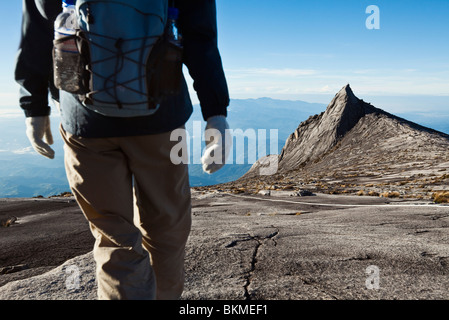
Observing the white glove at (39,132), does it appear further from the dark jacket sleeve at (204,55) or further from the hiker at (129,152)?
the dark jacket sleeve at (204,55)

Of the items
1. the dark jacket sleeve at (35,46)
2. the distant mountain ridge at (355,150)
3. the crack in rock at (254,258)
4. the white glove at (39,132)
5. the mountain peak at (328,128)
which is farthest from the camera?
the mountain peak at (328,128)

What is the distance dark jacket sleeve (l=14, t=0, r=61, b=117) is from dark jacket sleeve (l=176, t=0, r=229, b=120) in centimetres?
70

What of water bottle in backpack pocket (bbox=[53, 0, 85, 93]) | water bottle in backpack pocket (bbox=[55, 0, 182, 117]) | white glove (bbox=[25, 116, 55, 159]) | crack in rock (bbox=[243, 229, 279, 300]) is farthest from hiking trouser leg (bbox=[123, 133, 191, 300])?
crack in rock (bbox=[243, 229, 279, 300])

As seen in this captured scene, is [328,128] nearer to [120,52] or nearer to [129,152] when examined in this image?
[129,152]

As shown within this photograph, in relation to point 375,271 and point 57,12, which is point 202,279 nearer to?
point 375,271

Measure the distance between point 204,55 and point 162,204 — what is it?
87cm

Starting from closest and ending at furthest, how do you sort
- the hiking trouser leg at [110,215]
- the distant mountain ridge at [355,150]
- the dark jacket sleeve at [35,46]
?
the hiking trouser leg at [110,215] < the dark jacket sleeve at [35,46] < the distant mountain ridge at [355,150]

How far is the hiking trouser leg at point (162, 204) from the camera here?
191 centimetres

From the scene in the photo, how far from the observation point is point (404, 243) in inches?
161

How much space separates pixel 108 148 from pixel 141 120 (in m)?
0.23

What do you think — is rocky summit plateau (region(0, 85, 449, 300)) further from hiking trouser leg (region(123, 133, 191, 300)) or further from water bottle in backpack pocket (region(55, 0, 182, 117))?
water bottle in backpack pocket (region(55, 0, 182, 117))

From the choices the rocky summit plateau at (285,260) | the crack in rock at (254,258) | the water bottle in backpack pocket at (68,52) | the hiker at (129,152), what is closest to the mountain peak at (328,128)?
the rocky summit plateau at (285,260)

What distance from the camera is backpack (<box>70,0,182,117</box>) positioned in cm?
166
